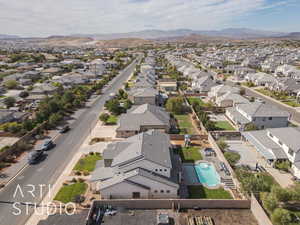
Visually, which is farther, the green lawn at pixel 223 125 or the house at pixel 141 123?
the green lawn at pixel 223 125

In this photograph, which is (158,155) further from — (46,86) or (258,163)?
(46,86)

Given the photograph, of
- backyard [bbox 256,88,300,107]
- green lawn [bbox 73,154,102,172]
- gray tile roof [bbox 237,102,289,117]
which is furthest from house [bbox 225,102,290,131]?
green lawn [bbox 73,154,102,172]

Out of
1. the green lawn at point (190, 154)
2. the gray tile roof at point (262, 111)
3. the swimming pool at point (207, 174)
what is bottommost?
the swimming pool at point (207, 174)

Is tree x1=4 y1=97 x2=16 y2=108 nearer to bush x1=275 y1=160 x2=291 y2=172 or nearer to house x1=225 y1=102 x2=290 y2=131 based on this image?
house x1=225 y1=102 x2=290 y2=131

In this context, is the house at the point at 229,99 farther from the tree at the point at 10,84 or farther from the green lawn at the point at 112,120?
the tree at the point at 10,84

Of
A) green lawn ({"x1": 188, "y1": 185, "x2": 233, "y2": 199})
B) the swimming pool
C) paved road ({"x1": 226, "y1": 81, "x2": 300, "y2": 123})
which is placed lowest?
green lawn ({"x1": 188, "y1": 185, "x2": 233, "y2": 199})

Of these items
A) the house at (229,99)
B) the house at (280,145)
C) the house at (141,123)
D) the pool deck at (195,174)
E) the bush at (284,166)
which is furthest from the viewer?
the house at (229,99)

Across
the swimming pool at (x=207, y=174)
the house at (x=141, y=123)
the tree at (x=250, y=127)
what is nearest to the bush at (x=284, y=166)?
the swimming pool at (x=207, y=174)
